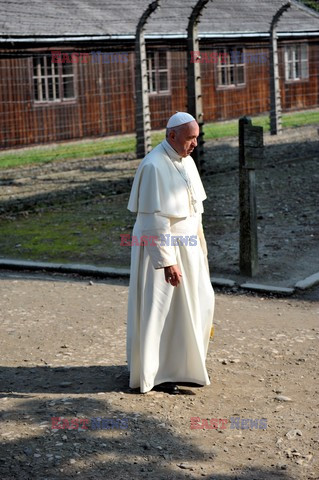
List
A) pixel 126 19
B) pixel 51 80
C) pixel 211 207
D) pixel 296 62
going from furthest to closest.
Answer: pixel 296 62
pixel 126 19
pixel 51 80
pixel 211 207

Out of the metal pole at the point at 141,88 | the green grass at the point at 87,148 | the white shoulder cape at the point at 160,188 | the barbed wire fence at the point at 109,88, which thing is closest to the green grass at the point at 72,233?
the barbed wire fence at the point at 109,88

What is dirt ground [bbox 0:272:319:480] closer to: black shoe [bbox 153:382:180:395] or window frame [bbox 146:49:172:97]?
black shoe [bbox 153:382:180:395]

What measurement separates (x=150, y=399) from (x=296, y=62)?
27.5 m

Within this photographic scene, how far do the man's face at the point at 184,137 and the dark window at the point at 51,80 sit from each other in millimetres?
16833

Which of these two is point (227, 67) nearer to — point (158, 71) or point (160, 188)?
point (158, 71)

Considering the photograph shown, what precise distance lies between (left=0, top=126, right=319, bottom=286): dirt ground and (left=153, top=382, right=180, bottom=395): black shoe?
3.16 metres

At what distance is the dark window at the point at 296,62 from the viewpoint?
3170cm

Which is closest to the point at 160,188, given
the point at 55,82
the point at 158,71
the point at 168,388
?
the point at 168,388

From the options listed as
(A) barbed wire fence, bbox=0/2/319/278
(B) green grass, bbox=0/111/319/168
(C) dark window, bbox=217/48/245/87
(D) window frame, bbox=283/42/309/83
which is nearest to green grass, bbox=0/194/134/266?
(A) barbed wire fence, bbox=0/2/319/278

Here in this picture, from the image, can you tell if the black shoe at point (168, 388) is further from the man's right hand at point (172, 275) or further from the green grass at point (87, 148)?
the green grass at point (87, 148)

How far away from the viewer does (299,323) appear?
808 cm

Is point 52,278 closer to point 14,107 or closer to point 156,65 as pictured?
point 14,107

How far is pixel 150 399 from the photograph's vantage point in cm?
619

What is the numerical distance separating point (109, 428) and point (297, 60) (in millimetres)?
27957
